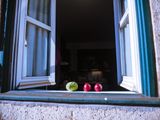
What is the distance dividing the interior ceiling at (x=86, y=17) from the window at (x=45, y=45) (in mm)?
1552

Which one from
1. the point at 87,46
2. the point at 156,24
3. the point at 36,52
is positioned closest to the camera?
the point at 156,24

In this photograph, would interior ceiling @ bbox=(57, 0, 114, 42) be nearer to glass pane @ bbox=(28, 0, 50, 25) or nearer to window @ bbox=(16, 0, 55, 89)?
glass pane @ bbox=(28, 0, 50, 25)

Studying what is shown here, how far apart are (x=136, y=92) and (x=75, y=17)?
3.67m

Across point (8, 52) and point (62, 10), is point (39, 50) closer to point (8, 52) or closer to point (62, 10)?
point (8, 52)

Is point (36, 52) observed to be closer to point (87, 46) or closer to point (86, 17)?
point (86, 17)

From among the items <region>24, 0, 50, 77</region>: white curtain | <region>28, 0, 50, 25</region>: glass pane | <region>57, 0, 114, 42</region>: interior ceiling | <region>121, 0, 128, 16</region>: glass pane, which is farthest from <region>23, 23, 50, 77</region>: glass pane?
<region>57, 0, 114, 42</region>: interior ceiling

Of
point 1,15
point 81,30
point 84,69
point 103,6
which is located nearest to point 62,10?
point 103,6

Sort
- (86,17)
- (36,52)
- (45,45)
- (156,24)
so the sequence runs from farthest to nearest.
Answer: (86,17) < (45,45) < (36,52) < (156,24)

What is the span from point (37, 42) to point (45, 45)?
18cm

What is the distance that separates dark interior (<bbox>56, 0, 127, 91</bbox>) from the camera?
14.8ft

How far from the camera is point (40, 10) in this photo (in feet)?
6.80

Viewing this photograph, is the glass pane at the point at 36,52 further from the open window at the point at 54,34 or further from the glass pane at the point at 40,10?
the glass pane at the point at 40,10

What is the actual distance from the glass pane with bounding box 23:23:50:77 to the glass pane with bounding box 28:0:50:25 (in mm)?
143

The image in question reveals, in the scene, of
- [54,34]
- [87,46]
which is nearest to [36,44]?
[54,34]
